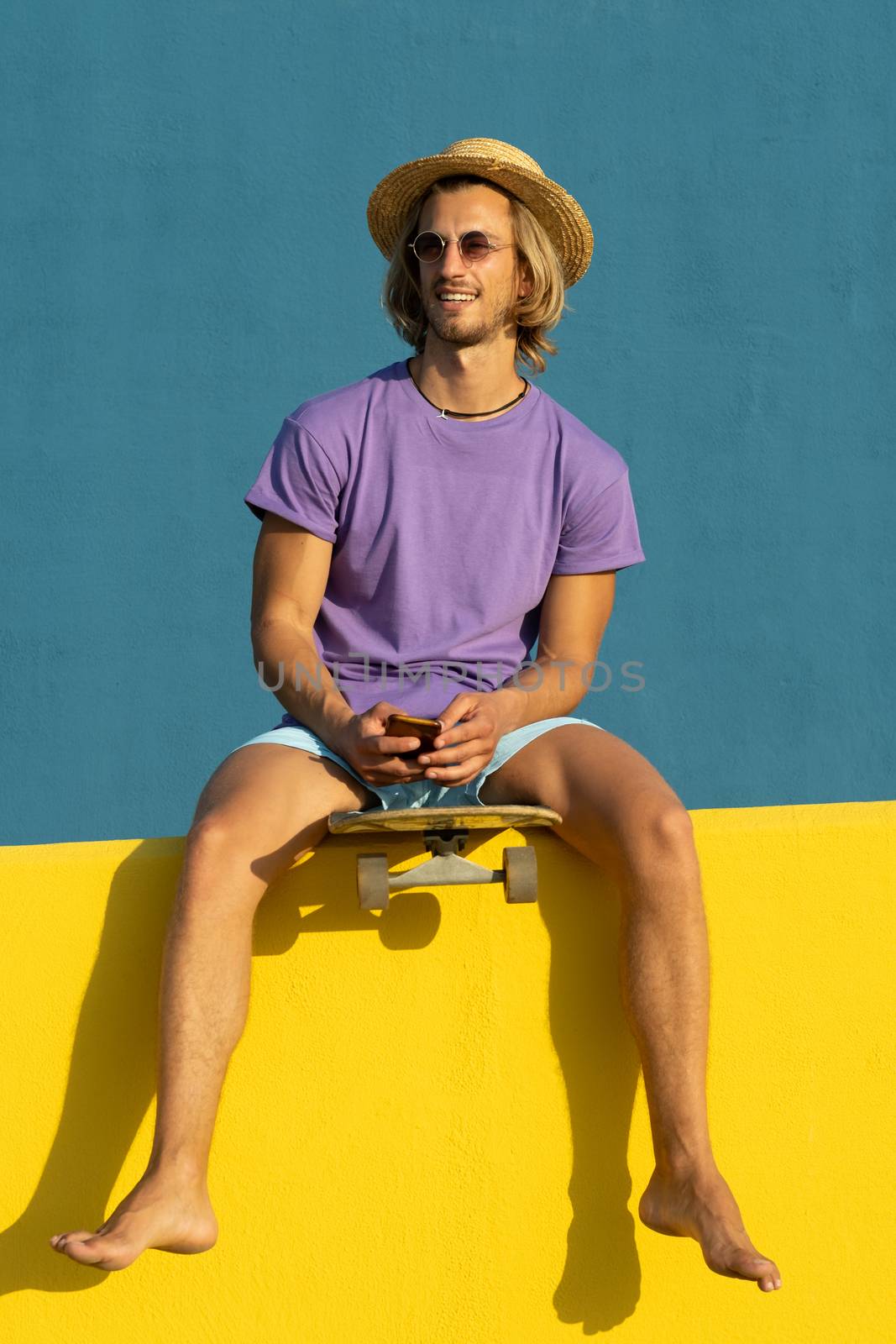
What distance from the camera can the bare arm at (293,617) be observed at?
2295 mm

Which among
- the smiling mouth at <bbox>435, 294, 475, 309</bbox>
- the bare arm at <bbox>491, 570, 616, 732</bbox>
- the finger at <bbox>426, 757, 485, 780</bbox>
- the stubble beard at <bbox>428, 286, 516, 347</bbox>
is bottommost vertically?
the finger at <bbox>426, 757, 485, 780</bbox>

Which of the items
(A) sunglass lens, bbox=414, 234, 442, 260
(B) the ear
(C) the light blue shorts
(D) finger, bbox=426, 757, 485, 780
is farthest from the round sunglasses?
(D) finger, bbox=426, 757, 485, 780

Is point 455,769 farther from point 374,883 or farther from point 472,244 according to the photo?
point 472,244

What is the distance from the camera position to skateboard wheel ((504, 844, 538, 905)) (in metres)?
2.12

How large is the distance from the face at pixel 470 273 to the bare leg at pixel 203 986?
0.76 m

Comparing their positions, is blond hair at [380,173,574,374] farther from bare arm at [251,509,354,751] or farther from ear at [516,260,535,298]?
bare arm at [251,509,354,751]

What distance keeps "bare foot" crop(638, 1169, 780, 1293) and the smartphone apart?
1.92 ft

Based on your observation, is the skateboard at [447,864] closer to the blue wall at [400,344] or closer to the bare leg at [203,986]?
the bare leg at [203,986]

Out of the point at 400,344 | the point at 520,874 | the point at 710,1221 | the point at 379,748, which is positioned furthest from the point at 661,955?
the point at 400,344

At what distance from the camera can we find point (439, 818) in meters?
2.05

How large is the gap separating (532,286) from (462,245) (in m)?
0.17

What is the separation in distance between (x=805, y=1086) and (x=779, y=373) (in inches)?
79.7

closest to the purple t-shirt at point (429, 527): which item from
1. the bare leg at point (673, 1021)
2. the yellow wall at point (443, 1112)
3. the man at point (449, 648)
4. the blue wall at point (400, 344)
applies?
the man at point (449, 648)

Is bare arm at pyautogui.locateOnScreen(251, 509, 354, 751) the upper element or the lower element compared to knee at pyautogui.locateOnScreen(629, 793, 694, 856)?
upper
